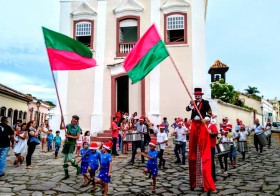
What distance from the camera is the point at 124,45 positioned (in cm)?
1795

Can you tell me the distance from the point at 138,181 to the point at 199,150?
2.27 m

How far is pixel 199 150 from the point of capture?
618cm

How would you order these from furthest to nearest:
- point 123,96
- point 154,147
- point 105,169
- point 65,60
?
point 123,96 → point 65,60 → point 154,147 → point 105,169

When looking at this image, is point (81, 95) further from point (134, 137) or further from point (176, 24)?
point (134, 137)

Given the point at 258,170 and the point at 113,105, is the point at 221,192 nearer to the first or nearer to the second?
the point at 258,170

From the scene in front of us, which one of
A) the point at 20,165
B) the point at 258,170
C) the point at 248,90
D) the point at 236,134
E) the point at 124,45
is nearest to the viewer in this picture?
the point at 258,170

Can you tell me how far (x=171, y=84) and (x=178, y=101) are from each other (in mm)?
1140

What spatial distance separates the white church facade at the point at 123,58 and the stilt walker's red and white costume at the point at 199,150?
10266mm

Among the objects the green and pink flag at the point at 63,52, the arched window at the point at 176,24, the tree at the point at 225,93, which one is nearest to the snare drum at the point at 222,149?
the green and pink flag at the point at 63,52

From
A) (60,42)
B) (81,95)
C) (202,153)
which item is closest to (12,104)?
(81,95)

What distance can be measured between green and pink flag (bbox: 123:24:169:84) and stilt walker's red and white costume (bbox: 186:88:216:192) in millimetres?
1338

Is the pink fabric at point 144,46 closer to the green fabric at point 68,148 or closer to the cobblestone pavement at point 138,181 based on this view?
the green fabric at point 68,148

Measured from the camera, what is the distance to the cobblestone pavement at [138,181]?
6523 millimetres

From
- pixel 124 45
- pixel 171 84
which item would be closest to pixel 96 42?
pixel 124 45
